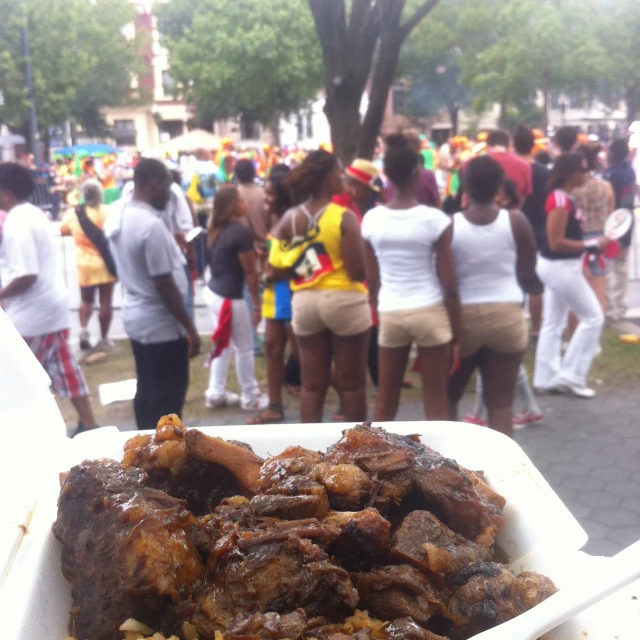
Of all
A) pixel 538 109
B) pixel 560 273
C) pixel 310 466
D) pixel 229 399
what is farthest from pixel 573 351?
pixel 538 109

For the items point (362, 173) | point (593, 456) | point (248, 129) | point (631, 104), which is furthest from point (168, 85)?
point (593, 456)

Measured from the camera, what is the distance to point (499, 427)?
14.2 feet

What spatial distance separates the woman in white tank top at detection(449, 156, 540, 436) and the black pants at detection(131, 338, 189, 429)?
5.91 ft

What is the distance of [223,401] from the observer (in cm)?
650

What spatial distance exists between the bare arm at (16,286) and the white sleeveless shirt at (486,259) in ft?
9.20

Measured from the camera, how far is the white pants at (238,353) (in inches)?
244

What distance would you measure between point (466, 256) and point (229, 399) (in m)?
2.98

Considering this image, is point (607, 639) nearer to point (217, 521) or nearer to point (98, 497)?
point (217, 521)

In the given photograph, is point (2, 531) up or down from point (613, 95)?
down

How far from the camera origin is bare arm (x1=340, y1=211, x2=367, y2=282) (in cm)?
448

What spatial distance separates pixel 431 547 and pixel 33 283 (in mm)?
4263

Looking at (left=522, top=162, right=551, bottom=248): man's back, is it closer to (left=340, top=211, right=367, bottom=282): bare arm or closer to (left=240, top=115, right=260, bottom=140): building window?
(left=340, top=211, right=367, bottom=282): bare arm

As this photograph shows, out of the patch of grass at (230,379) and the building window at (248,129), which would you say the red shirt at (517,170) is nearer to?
the patch of grass at (230,379)

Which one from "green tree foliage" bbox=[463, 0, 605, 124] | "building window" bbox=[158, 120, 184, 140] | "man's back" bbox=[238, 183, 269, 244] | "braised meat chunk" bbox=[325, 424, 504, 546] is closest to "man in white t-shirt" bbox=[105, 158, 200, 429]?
"braised meat chunk" bbox=[325, 424, 504, 546]
